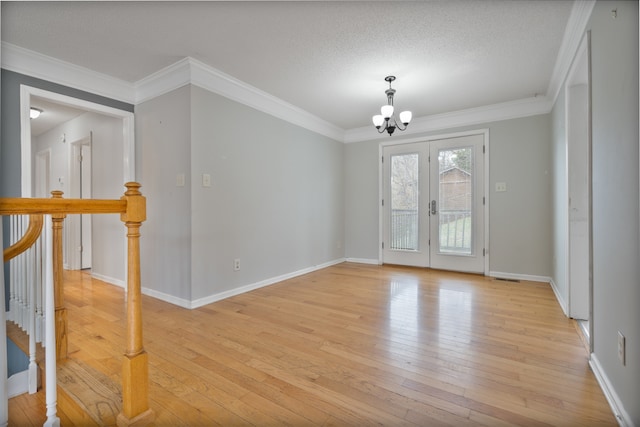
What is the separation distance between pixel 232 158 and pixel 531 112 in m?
4.01

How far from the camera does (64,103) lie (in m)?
2.94

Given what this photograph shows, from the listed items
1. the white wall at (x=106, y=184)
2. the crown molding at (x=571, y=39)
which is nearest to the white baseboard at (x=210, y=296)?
the white wall at (x=106, y=184)

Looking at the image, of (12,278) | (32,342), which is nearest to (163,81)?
(12,278)

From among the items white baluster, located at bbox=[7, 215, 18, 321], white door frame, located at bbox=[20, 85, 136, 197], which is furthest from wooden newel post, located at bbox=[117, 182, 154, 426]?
Answer: white door frame, located at bbox=[20, 85, 136, 197]

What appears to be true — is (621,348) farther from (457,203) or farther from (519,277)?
(457,203)

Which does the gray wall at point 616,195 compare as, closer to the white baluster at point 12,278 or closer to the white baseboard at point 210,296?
the white baseboard at point 210,296

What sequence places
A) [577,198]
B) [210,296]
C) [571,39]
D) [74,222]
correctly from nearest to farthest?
[571,39] < [577,198] < [210,296] < [74,222]

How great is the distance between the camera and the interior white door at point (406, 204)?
4777mm

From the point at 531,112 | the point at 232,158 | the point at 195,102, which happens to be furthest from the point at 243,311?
the point at 531,112

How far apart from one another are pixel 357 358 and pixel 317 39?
99.7 inches

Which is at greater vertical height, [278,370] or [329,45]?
[329,45]

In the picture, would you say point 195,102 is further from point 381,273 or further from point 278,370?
point 381,273

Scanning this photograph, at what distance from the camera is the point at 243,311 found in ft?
9.43

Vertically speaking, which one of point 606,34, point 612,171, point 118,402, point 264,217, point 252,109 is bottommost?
point 118,402
